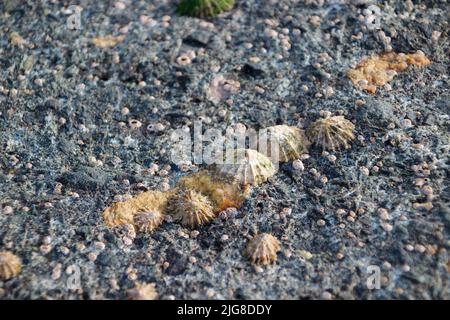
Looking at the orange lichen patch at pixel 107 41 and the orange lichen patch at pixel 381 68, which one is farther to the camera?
the orange lichen patch at pixel 107 41

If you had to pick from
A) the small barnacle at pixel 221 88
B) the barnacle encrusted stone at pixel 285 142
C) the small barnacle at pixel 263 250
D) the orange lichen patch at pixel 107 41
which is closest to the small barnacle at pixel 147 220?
the small barnacle at pixel 263 250

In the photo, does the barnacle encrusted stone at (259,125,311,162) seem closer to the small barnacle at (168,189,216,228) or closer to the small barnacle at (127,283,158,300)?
the small barnacle at (168,189,216,228)

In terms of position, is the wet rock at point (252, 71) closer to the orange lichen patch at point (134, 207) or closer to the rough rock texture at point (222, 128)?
the rough rock texture at point (222, 128)

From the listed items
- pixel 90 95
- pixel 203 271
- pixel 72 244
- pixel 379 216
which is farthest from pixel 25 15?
pixel 379 216

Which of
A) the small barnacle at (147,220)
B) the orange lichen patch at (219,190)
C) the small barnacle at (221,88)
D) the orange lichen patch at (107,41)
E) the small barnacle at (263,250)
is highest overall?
the orange lichen patch at (107,41)

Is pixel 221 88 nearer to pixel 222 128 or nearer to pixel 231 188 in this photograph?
pixel 222 128

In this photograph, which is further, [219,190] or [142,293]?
[219,190]

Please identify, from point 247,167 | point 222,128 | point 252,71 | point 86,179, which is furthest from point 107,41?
point 247,167
